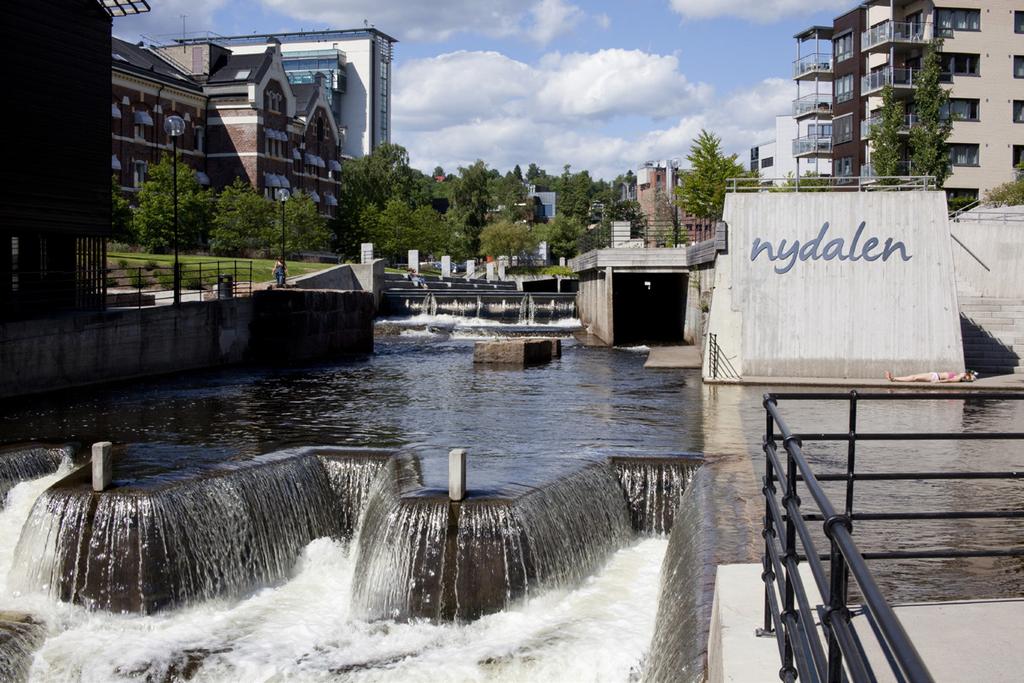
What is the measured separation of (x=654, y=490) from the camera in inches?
549

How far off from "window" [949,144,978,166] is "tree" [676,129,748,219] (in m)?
13.4

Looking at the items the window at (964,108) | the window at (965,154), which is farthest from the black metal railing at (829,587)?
the window at (964,108)

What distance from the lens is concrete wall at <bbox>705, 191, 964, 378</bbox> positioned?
79.2ft

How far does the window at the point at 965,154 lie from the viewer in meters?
54.1

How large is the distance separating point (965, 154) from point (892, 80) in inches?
219

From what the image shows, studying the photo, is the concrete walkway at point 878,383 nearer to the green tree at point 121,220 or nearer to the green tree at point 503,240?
the green tree at point 121,220

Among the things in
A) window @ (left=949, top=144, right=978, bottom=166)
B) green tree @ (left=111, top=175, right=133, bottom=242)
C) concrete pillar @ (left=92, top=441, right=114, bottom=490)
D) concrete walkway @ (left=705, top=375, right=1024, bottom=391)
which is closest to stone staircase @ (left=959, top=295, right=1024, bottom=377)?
concrete walkway @ (left=705, top=375, right=1024, bottom=391)

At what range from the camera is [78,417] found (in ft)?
62.2

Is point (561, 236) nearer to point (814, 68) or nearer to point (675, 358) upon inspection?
point (814, 68)

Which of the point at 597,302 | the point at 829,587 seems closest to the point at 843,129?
the point at 597,302

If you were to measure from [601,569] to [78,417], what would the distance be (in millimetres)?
11200

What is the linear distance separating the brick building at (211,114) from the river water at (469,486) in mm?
42607

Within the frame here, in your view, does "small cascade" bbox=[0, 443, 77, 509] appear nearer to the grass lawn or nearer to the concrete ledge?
the concrete ledge

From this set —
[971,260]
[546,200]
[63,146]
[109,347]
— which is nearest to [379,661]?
[109,347]
